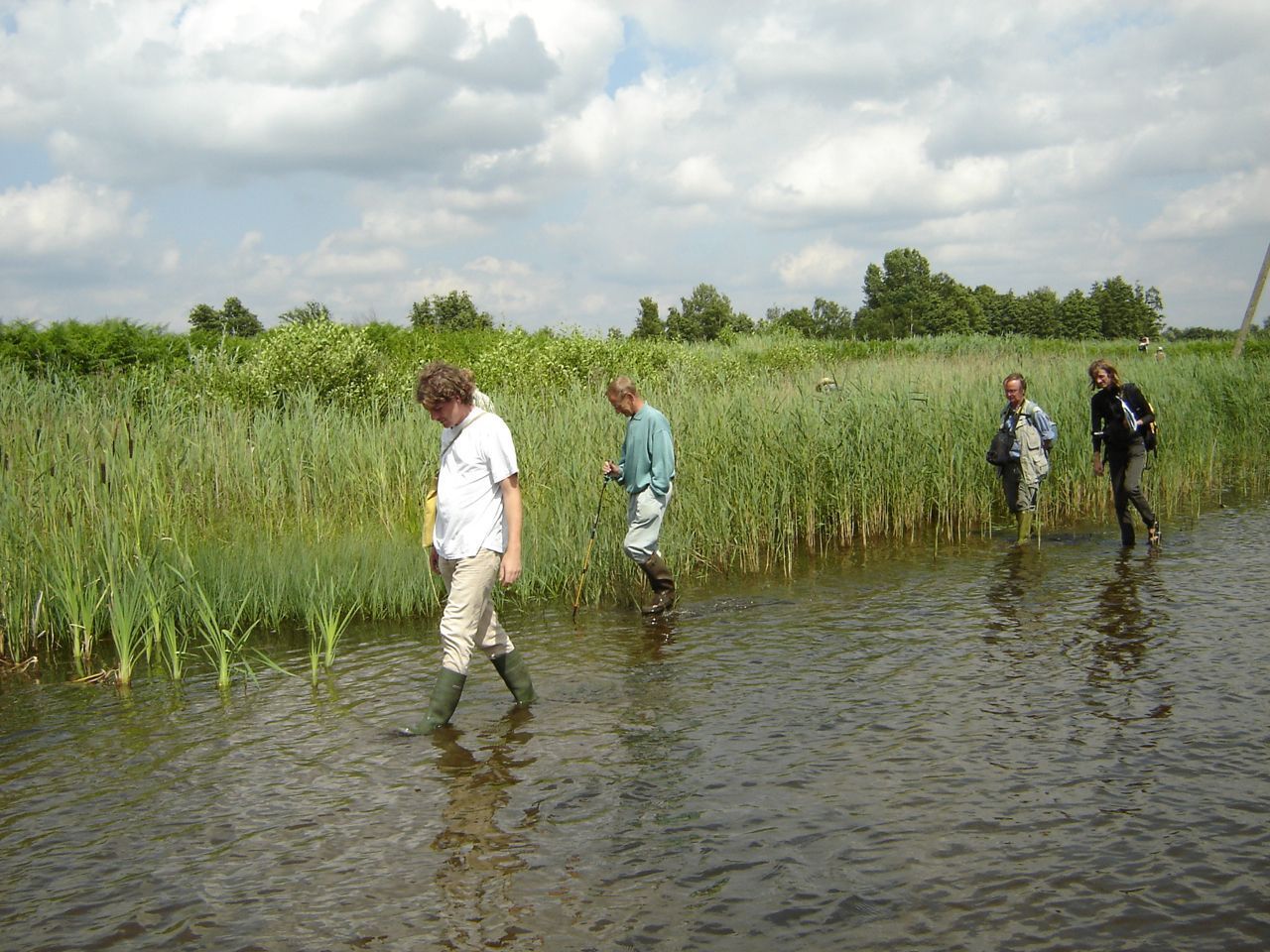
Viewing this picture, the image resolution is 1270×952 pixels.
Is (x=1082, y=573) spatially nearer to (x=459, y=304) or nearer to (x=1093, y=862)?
(x=1093, y=862)

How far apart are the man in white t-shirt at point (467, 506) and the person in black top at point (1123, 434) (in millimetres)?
8568

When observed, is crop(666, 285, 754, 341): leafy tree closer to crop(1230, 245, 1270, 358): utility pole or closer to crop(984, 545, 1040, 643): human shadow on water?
crop(1230, 245, 1270, 358): utility pole

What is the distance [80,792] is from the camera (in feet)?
19.5

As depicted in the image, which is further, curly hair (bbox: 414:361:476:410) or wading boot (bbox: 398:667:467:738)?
wading boot (bbox: 398:667:467:738)

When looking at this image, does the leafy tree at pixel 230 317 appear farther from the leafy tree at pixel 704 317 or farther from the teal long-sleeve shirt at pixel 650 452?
the teal long-sleeve shirt at pixel 650 452

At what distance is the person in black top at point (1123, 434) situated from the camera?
12.4 m

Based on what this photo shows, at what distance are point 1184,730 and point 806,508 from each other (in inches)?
283

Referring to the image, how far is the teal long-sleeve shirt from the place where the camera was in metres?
9.80

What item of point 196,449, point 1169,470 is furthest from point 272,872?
point 1169,470

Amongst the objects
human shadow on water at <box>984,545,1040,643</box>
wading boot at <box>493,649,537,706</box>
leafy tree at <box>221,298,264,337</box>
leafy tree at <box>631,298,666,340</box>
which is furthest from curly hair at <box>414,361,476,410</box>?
leafy tree at <box>631,298,666,340</box>

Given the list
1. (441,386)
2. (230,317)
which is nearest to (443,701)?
(441,386)

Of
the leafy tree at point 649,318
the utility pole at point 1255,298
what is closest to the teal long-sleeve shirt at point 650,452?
the utility pole at point 1255,298

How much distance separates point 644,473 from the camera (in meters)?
9.88

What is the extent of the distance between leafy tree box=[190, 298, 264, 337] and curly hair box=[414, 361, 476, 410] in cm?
3409
